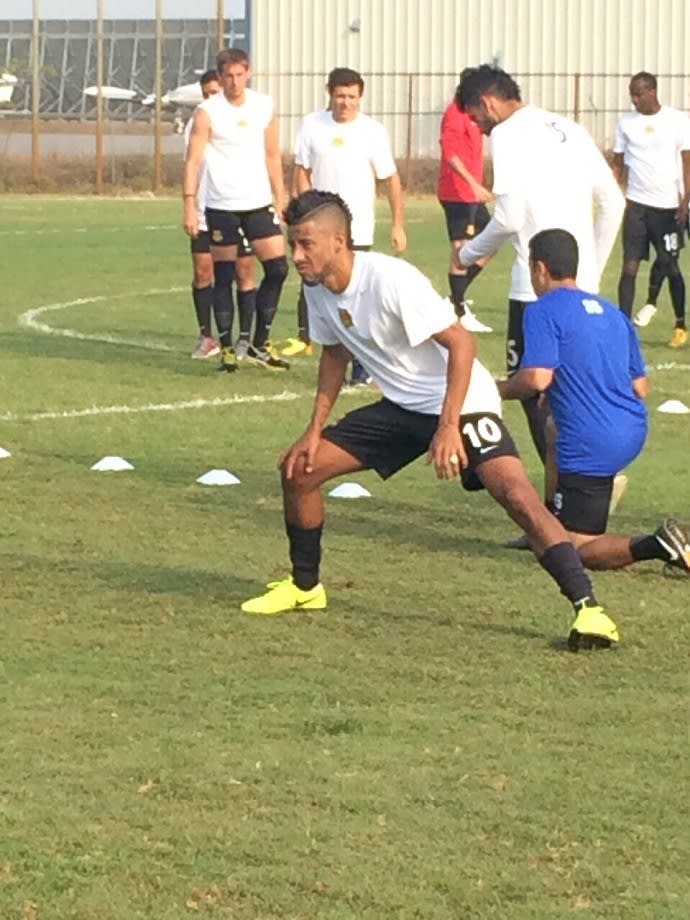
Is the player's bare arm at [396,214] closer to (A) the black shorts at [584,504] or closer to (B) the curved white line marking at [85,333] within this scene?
(B) the curved white line marking at [85,333]

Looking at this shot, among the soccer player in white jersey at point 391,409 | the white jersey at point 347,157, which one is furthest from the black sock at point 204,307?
the soccer player in white jersey at point 391,409

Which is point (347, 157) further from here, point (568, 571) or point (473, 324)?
point (568, 571)

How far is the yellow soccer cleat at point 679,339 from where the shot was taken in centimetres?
1675

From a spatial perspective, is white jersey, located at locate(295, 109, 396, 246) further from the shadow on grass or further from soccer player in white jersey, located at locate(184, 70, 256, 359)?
the shadow on grass

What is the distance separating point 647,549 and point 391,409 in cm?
104

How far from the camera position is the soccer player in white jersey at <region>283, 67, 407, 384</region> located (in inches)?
566

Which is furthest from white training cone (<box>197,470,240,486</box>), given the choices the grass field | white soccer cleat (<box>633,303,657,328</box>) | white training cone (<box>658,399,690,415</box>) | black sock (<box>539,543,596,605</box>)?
white soccer cleat (<box>633,303,657,328</box>)

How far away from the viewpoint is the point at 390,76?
5372cm

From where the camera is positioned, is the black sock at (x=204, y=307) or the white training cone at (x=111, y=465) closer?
the white training cone at (x=111, y=465)

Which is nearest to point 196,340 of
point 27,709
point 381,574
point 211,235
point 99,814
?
point 211,235

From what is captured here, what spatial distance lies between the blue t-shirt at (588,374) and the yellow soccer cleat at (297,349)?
317 inches

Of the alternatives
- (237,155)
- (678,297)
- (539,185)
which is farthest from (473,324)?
(539,185)

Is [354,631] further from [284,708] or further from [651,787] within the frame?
[651,787]

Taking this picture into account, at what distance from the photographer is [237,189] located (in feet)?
48.3
